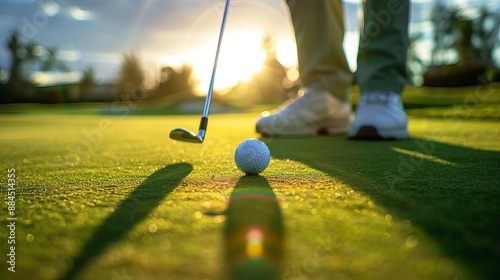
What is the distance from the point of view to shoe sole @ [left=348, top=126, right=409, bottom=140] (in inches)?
122

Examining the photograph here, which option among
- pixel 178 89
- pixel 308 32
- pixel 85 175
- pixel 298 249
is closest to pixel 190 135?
pixel 85 175

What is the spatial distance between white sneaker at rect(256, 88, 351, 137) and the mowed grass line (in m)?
1.58

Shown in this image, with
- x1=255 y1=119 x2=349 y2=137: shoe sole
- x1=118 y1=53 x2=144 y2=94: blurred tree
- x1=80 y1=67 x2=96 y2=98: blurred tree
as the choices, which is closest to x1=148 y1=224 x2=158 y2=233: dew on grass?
Result: x1=255 y1=119 x2=349 y2=137: shoe sole

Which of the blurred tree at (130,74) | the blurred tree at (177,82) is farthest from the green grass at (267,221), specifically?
the blurred tree at (177,82)

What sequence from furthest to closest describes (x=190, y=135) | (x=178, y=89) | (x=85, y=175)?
(x=178, y=89) → (x=190, y=135) → (x=85, y=175)

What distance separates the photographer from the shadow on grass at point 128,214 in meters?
0.82

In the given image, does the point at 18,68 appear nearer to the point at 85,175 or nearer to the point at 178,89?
the point at 178,89

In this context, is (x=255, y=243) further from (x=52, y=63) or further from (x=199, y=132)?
(x=52, y=63)

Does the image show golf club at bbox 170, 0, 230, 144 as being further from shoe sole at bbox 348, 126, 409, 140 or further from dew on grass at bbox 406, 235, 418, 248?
dew on grass at bbox 406, 235, 418, 248

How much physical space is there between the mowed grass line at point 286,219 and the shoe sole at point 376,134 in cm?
109

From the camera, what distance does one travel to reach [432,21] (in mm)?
38812

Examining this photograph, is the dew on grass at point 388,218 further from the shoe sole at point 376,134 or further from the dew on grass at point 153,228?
Answer: the shoe sole at point 376,134

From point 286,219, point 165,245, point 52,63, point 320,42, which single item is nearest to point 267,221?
point 286,219

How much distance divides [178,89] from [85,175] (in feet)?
122
